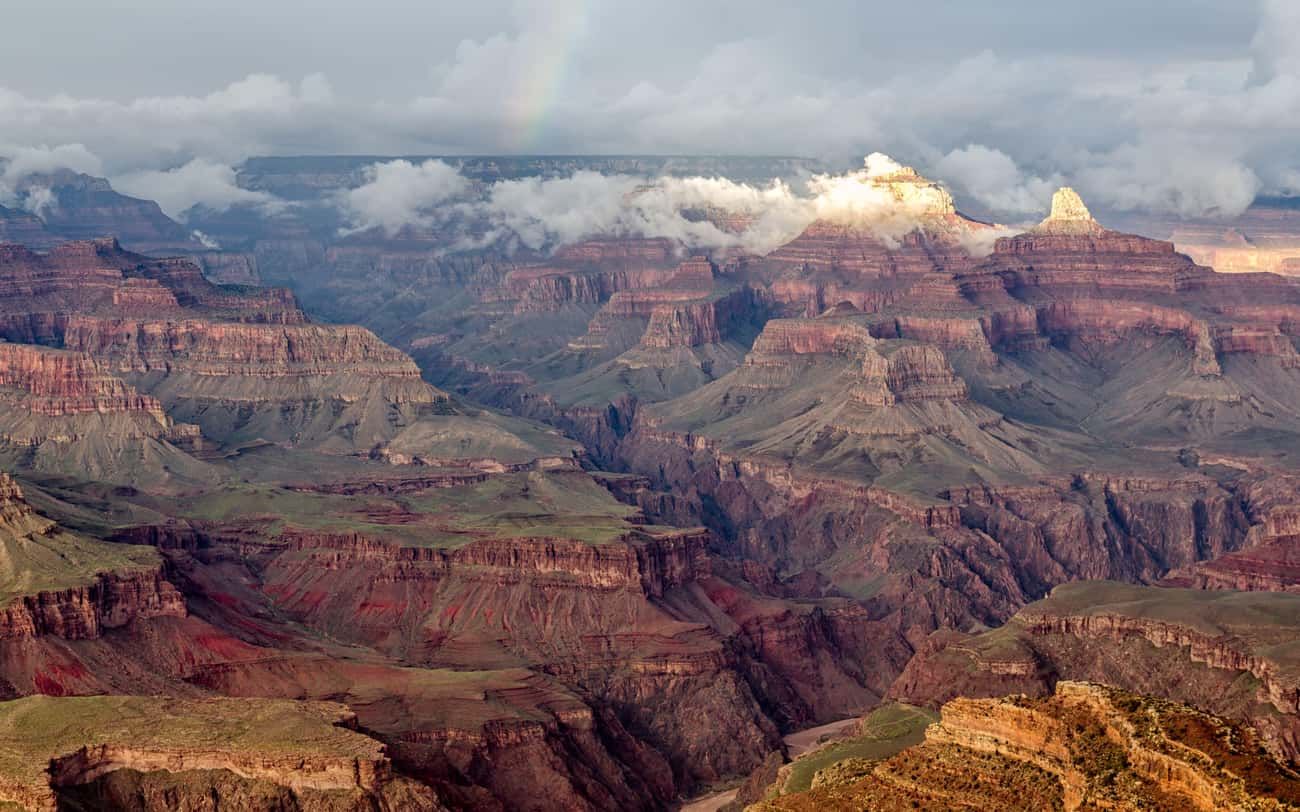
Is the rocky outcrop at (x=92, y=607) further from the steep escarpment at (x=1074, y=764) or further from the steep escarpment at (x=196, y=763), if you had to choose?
the steep escarpment at (x=1074, y=764)

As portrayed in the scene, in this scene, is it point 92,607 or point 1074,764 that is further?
point 92,607

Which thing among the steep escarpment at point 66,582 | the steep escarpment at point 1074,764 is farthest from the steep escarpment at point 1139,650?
the steep escarpment at point 66,582

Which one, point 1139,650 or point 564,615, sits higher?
point 1139,650

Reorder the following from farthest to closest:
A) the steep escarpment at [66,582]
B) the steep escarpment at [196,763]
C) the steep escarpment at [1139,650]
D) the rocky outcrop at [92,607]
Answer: the steep escarpment at [66,582] → the rocky outcrop at [92,607] → the steep escarpment at [1139,650] → the steep escarpment at [196,763]

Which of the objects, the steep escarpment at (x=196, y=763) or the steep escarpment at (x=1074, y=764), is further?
the steep escarpment at (x=196, y=763)

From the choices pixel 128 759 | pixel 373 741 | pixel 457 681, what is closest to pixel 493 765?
pixel 457 681

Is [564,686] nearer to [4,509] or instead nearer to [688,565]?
[688,565]

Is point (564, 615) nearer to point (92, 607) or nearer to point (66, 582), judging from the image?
point (92, 607)

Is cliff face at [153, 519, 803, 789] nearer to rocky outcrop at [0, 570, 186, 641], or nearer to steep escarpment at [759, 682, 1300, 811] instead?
rocky outcrop at [0, 570, 186, 641]

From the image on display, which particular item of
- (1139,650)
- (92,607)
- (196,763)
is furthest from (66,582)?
(1139,650)
